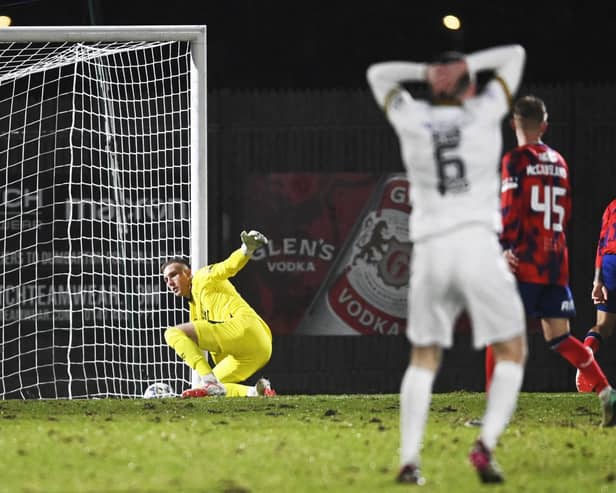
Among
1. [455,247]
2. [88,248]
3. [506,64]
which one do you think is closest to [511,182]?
[506,64]

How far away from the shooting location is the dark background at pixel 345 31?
74.9 ft

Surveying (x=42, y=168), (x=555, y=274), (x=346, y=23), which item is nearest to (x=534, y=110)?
(x=555, y=274)

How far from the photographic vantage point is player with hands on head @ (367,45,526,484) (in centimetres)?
554

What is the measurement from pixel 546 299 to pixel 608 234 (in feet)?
9.95

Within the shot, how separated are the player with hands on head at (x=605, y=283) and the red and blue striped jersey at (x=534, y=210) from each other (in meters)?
2.77

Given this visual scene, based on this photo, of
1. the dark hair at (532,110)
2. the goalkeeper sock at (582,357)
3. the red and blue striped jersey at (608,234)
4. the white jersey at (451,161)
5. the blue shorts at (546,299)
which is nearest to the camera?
the white jersey at (451,161)

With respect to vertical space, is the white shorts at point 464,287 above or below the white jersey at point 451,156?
below

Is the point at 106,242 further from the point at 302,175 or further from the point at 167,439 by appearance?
the point at 167,439

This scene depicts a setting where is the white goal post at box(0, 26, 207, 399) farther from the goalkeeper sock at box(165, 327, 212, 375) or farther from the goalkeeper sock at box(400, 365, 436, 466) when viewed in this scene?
the goalkeeper sock at box(400, 365, 436, 466)

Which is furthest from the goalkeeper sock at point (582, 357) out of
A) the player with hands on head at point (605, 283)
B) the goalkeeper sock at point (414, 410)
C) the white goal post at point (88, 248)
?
the white goal post at point (88, 248)

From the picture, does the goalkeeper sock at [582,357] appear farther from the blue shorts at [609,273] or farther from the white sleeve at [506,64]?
the blue shorts at [609,273]

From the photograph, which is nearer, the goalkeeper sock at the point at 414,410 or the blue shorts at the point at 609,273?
the goalkeeper sock at the point at 414,410

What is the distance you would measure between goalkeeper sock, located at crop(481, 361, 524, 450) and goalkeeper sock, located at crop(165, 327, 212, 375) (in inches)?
209

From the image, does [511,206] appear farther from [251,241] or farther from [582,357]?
[251,241]
